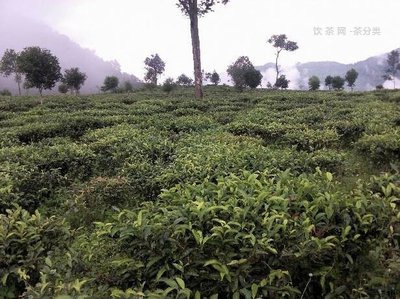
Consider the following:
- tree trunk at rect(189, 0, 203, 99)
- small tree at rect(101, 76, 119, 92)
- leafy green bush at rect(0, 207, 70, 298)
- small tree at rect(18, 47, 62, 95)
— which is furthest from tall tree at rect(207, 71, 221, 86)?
leafy green bush at rect(0, 207, 70, 298)

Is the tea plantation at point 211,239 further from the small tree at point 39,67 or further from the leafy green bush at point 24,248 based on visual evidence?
the small tree at point 39,67

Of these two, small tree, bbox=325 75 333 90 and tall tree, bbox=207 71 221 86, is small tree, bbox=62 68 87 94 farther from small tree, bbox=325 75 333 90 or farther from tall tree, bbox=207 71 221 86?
small tree, bbox=325 75 333 90

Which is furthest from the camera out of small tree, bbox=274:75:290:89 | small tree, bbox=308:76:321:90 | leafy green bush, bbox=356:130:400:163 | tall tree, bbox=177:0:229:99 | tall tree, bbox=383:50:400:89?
tall tree, bbox=383:50:400:89

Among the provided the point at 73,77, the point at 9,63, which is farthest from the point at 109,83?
the point at 9,63

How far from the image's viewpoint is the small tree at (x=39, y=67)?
3117 cm

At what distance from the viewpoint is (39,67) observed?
31672 mm

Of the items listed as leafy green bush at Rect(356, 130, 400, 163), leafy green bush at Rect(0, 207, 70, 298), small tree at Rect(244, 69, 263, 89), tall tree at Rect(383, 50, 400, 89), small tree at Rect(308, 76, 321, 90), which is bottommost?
leafy green bush at Rect(0, 207, 70, 298)

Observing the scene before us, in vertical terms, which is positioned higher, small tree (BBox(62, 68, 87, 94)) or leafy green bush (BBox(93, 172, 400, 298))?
small tree (BBox(62, 68, 87, 94))

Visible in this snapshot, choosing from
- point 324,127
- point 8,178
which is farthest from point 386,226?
point 324,127

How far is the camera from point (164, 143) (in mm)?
9023

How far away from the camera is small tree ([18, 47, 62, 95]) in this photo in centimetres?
3117

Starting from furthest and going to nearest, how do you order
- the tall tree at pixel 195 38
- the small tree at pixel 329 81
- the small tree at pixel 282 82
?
the small tree at pixel 329 81 < the small tree at pixel 282 82 < the tall tree at pixel 195 38

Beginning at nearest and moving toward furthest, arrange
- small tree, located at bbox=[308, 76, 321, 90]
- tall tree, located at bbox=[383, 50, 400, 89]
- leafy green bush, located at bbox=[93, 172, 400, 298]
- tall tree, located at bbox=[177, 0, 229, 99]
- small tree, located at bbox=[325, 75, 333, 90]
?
leafy green bush, located at bbox=[93, 172, 400, 298] < tall tree, located at bbox=[177, 0, 229, 99] < small tree, located at bbox=[308, 76, 321, 90] < small tree, located at bbox=[325, 75, 333, 90] < tall tree, located at bbox=[383, 50, 400, 89]

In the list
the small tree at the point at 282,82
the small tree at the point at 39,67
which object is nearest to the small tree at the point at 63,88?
the small tree at the point at 39,67
